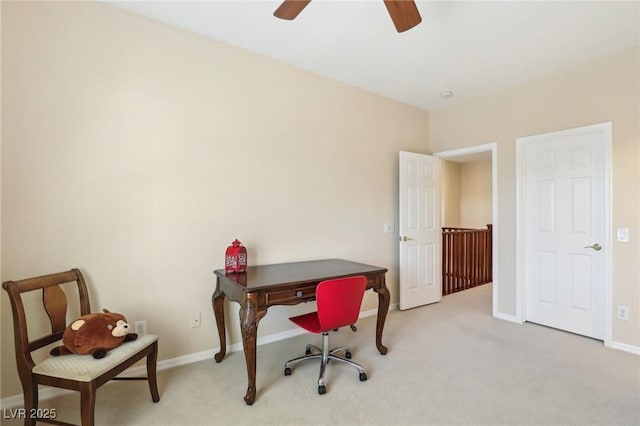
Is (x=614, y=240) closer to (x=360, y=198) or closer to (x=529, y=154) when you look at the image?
(x=529, y=154)

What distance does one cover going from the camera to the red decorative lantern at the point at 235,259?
2486mm

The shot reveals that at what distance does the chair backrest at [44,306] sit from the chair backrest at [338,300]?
1.52 m

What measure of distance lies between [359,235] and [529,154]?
2048 millimetres

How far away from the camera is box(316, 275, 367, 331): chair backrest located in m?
2.07

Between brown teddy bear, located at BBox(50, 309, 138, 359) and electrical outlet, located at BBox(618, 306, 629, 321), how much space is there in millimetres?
3931

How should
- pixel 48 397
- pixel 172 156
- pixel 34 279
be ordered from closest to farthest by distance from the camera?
pixel 34 279 → pixel 48 397 → pixel 172 156

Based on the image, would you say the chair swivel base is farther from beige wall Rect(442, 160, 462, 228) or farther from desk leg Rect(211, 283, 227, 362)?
beige wall Rect(442, 160, 462, 228)

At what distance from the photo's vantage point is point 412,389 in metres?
2.14

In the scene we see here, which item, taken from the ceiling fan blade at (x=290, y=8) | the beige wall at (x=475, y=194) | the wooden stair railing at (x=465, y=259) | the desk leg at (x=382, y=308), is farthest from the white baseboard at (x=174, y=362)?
the beige wall at (x=475, y=194)

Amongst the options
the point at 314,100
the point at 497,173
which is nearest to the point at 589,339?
the point at 497,173

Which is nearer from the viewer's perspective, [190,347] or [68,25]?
[68,25]

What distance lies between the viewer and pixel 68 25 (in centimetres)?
210

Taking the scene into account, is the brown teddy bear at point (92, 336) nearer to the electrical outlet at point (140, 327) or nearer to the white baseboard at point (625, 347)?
the electrical outlet at point (140, 327)

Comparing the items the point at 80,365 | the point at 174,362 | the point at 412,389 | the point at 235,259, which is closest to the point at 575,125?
the point at 412,389
